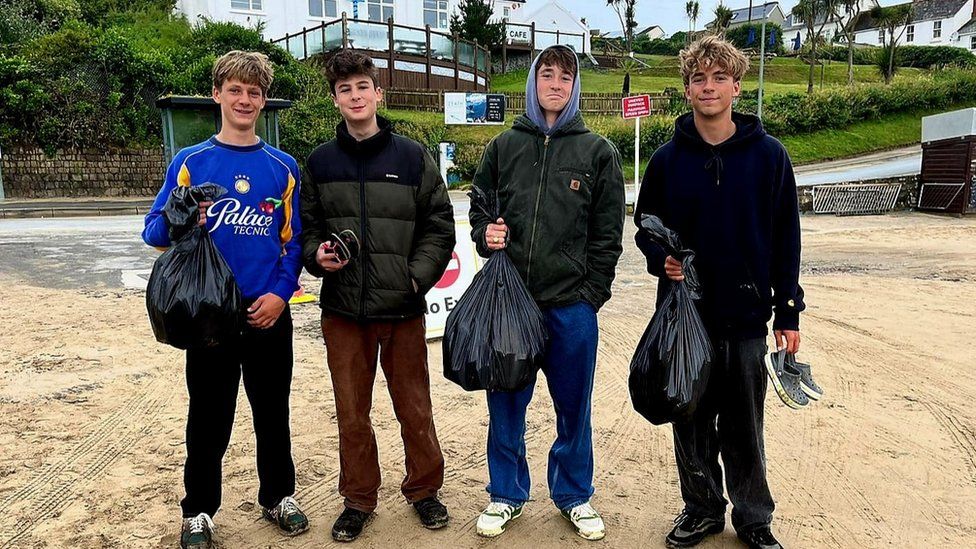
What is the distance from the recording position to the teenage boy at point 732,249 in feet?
9.76

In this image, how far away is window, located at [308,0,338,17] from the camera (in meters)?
35.2

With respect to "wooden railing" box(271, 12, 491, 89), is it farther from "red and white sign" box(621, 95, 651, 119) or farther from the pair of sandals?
the pair of sandals

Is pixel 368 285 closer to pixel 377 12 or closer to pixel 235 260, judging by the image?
pixel 235 260

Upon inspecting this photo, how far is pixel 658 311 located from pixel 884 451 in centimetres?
223

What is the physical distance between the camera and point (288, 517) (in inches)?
131

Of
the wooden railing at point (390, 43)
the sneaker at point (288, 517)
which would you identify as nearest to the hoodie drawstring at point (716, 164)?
the sneaker at point (288, 517)

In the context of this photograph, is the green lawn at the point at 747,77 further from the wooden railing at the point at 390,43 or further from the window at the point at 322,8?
the window at the point at 322,8

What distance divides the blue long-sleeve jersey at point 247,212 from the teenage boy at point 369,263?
0.11m

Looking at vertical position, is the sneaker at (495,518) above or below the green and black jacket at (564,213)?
below

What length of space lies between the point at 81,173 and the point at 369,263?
78.3 feet

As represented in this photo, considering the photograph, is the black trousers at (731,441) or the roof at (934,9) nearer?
the black trousers at (731,441)

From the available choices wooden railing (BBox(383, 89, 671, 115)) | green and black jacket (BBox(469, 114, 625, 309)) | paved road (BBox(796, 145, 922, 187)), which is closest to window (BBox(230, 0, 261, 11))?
wooden railing (BBox(383, 89, 671, 115))

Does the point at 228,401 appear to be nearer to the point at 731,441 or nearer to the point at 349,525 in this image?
the point at 349,525

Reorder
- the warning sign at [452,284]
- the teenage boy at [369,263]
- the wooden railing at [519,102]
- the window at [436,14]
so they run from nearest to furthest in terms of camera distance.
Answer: the teenage boy at [369,263] < the warning sign at [452,284] < the wooden railing at [519,102] < the window at [436,14]
